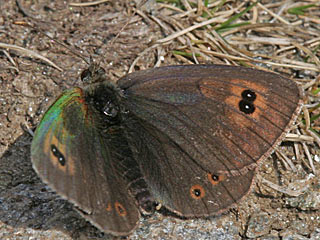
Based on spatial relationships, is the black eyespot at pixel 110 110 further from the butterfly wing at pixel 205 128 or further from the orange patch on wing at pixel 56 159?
the orange patch on wing at pixel 56 159

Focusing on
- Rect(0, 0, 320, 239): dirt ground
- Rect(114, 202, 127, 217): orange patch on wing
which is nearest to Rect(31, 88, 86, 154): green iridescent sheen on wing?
Rect(114, 202, 127, 217): orange patch on wing

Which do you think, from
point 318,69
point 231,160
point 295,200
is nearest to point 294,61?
point 318,69

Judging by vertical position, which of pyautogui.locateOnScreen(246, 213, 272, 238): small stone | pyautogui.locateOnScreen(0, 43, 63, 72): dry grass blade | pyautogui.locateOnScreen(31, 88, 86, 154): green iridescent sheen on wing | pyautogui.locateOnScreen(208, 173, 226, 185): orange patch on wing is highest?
pyautogui.locateOnScreen(31, 88, 86, 154): green iridescent sheen on wing

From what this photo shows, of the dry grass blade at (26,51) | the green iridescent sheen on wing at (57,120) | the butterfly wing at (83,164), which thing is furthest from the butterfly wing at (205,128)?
the dry grass blade at (26,51)

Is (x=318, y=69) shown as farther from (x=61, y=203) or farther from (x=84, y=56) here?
(x=61, y=203)

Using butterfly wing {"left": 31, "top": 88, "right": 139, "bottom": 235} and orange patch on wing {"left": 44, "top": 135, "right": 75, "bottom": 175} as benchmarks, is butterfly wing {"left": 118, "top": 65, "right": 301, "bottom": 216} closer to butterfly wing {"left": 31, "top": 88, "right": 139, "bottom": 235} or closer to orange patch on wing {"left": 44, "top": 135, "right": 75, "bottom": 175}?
butterfly wing {"left": 31, "top": 88, "right": 139, "bottom": 235}

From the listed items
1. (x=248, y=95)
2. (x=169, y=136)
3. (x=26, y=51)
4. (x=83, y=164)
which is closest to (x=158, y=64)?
(x=26, y=51)
